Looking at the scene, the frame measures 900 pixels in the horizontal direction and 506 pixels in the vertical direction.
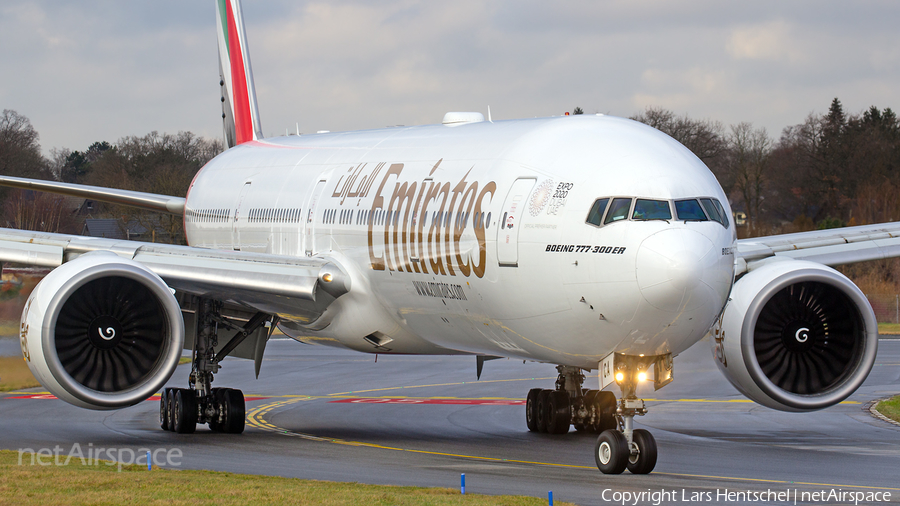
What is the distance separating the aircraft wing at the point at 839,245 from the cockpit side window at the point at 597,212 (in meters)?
5.98

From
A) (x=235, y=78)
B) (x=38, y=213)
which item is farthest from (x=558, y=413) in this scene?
(x=38, y=213)

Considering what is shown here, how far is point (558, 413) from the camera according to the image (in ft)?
67.8

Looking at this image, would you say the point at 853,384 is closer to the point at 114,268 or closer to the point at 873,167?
the point at 114,268

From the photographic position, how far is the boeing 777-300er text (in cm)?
1338

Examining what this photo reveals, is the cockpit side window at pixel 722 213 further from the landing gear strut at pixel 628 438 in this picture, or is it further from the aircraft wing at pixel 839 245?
the aircraft wing at pixel 839 245

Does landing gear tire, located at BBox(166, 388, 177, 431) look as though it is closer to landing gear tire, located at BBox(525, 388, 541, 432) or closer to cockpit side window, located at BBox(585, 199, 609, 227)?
landing gear tire, located at BBox(525, 388, 541, 432)

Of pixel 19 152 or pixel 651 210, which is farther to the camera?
pixel 19 152

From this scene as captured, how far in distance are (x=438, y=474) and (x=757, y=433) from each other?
7.82 metres

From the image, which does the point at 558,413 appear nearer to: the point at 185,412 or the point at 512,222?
the point at 185,412

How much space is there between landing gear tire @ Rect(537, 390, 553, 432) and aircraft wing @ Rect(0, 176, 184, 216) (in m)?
10.9

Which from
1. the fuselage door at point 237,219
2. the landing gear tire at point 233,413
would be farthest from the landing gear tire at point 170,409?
the fuselage door at point 237,219

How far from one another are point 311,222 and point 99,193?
279 inches

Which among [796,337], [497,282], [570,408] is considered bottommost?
[570,408]

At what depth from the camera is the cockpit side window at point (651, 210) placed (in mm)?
13187
